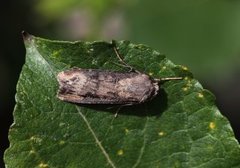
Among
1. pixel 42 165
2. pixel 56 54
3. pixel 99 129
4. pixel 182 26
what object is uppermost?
pixel 56 54

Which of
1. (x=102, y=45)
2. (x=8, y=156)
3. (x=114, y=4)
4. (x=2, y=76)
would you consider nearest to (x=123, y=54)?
(x=102, y=45)

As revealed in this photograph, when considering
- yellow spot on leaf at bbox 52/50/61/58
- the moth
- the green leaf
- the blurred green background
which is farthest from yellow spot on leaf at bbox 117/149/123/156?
the blurred green background

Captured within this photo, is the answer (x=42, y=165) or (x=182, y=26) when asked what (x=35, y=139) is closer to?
(x=42, y=165)

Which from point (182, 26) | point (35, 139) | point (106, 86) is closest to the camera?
point (35, 139)

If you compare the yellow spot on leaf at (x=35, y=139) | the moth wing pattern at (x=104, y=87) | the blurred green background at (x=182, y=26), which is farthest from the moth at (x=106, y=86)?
the blurred green background at (x=182, y=26)

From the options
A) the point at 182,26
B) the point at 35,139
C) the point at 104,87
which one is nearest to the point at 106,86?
the point at 104,87

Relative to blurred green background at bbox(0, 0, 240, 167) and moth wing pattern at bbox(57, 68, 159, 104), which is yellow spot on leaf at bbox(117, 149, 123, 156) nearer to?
moth wing pattern at bbox(57, 68, 159, 104)
